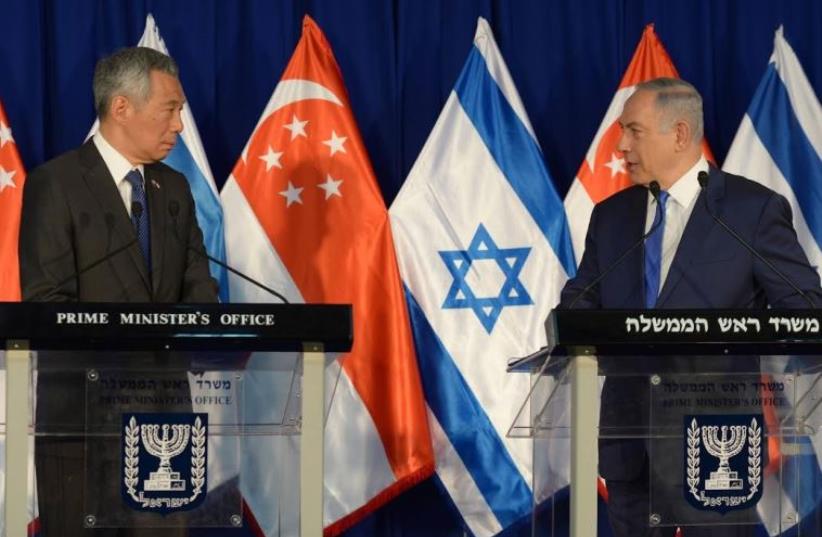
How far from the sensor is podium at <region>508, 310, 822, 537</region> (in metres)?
3.00

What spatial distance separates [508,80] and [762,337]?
2.52m

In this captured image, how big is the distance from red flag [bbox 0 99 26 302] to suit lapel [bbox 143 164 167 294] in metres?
1.20

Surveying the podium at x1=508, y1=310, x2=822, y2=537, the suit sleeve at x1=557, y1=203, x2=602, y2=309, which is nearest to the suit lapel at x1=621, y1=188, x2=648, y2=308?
the suit sleeve at x1=557, y1=203, x2=602, y2=309

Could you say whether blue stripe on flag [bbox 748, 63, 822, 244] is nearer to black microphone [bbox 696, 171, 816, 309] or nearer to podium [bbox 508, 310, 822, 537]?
black microphone [bbox 696, 171, 816, 309]

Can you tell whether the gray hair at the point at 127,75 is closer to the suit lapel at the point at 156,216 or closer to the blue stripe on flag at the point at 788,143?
the suit lapel at the point at 156,216

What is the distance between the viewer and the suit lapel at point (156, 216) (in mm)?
3793

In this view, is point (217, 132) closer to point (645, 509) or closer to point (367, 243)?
point (367, 243)

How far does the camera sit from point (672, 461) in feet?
9.87

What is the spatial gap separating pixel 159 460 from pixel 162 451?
18mm

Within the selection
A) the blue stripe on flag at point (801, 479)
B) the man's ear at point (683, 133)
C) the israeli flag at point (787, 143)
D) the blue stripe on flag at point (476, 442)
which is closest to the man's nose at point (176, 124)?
the man's ear at point (683, 133)

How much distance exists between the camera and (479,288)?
17.0 ft

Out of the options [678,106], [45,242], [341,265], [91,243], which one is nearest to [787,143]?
[678,106]

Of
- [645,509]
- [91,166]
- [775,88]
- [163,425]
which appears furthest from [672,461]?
[775,88]

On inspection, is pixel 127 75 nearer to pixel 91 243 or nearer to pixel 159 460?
pixel 91 243
